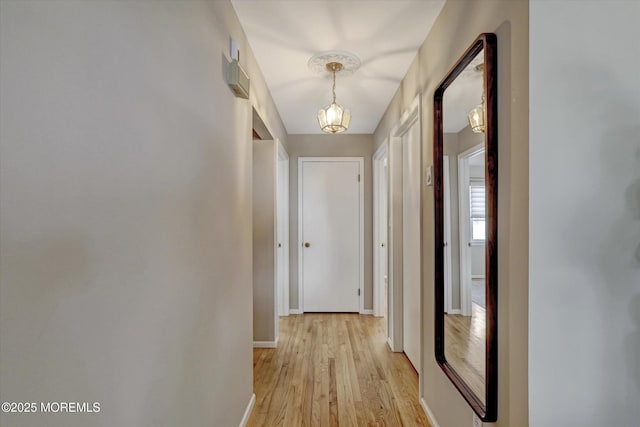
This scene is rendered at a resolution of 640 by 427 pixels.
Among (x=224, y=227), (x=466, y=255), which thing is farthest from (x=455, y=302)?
(x=224, y=227)

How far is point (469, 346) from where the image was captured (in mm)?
1487

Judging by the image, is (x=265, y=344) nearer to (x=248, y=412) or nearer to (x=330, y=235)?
(x=248, y=412)

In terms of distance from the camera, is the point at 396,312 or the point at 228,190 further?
the point at 396,312

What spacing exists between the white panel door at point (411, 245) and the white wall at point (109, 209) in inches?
67.3

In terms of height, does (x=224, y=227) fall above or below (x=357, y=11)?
below

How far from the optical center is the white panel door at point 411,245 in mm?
2578

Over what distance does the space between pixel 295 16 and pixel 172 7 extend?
3.17 feet

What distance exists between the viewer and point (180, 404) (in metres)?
1.12

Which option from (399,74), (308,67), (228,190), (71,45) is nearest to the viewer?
(71,45)

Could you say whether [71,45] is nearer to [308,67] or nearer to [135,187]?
[135,187]

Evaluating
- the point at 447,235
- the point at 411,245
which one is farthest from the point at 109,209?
the point at 411,245

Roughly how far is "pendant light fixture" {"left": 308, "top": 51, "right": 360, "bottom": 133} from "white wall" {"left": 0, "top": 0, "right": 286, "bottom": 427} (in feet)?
3.06

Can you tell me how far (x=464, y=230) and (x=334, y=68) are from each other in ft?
4.96

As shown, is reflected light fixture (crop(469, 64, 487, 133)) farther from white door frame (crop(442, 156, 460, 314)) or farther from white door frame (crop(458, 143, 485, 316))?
white door frame (crop(442, 156, 460, 314))
